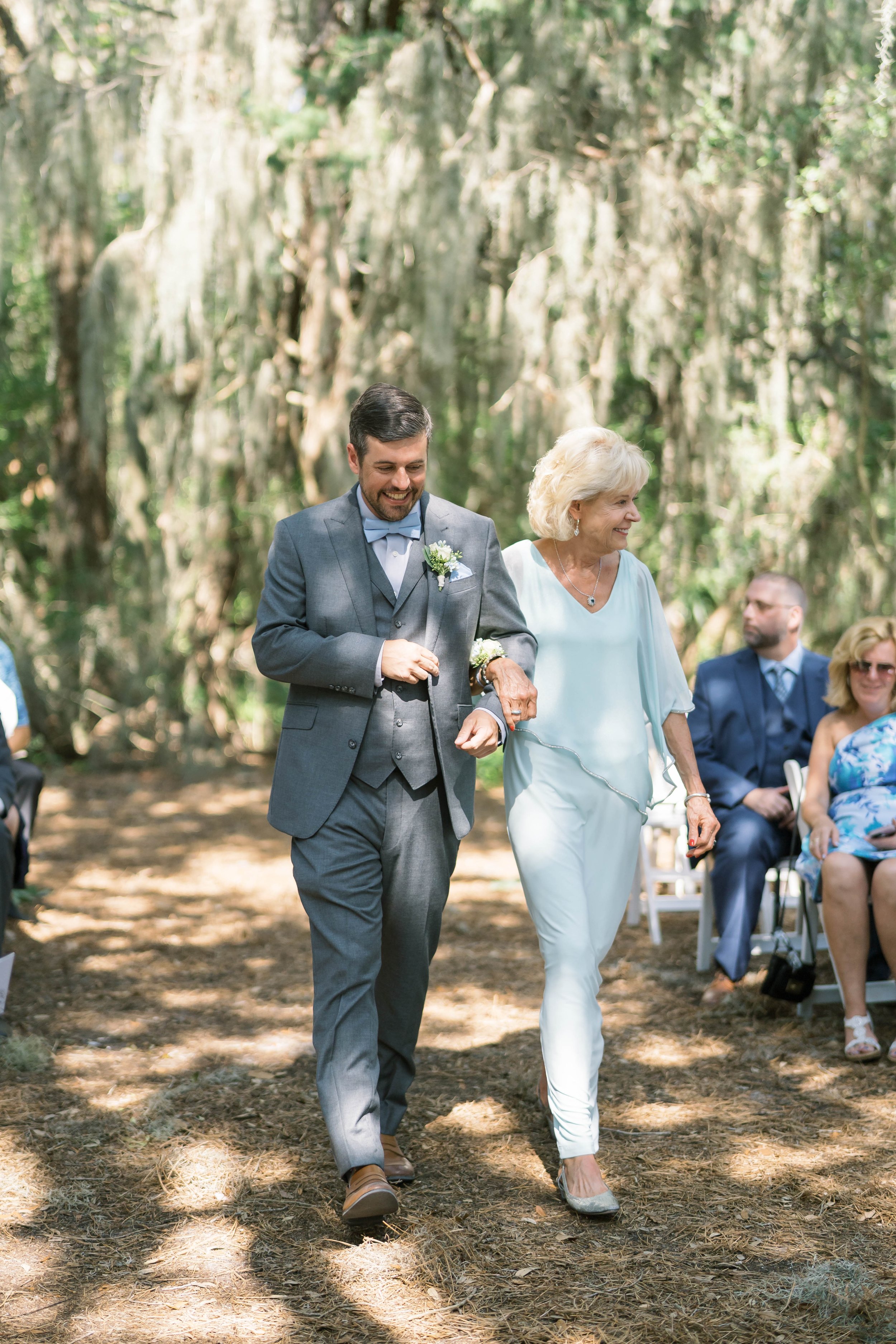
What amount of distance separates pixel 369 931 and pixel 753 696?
101 inches

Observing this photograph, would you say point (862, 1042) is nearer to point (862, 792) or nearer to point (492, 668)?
point (862, 792)

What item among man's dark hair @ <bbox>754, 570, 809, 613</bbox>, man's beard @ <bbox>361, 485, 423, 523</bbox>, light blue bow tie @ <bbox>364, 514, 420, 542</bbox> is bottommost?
man's dark hair @ <bbox>754, 570, 809, 613</bbox>

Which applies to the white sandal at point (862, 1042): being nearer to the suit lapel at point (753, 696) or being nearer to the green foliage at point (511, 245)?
the suit lapel at point (753, 696)

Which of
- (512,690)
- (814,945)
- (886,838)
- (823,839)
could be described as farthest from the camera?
(814,945)

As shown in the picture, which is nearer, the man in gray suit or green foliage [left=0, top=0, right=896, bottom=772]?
the man in gray suit

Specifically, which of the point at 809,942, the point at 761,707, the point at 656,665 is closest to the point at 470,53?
the point at 761,707

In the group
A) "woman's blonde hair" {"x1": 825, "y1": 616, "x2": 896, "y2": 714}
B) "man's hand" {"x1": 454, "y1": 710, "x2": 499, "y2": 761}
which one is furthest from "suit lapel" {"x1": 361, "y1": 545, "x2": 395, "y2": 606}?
"woman's blonde hair" {"x1": 825, "y1": 616, "x2": 896, "y2": 714}

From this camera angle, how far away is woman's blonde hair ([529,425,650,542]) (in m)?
2.95

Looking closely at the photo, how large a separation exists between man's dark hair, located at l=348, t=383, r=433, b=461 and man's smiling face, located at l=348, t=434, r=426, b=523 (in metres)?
0.01

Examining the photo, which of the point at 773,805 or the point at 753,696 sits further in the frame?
the point at 753,696

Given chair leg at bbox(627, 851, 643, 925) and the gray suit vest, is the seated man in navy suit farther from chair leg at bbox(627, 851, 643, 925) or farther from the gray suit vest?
the gray suit vest

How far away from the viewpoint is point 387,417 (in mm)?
2695

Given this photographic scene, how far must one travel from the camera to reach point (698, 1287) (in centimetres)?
255

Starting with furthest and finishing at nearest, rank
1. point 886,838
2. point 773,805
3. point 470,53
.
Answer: point 470,53, point 773,805, point 886,838
